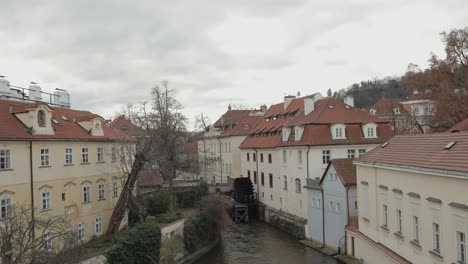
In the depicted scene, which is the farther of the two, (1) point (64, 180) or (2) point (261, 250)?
(2) point (261, 250)

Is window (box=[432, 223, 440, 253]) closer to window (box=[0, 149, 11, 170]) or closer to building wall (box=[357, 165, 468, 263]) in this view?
building wall (box=[357, 165, 468, 263])

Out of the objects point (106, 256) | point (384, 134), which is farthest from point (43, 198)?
point (384, 134)

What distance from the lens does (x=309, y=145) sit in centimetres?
2922

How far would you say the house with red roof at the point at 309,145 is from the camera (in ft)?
96.8

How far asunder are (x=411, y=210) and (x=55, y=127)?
16.3 meters

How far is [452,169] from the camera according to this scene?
39.1 ft

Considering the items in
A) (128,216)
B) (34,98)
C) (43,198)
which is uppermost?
(34,98)

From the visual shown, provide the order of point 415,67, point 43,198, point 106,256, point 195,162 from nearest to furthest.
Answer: point 106,256 → point 43,198 → point 415,67 → point 195,162

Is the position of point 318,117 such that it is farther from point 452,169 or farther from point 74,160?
point 452,169

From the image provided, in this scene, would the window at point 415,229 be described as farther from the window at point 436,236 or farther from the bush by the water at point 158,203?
the bush by the water at point 158,203

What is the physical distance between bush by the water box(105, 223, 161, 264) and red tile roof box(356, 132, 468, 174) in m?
9.76

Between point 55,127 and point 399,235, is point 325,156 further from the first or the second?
point 55,127

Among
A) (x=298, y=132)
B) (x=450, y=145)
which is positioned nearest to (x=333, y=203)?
(x=298, y=132)

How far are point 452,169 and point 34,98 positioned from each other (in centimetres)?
2273
